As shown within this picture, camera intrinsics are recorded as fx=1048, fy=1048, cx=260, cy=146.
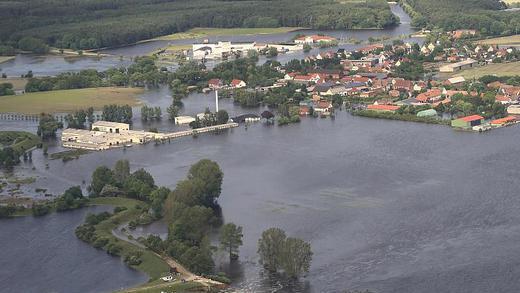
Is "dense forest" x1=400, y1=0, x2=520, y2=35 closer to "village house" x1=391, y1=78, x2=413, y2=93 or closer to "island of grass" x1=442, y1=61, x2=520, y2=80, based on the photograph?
"island of grass" x1=442, y1=61, x2=520, y2=80

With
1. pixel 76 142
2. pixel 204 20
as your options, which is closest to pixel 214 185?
pixel 76 142

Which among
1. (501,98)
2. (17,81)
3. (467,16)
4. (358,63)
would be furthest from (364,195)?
(467,16)

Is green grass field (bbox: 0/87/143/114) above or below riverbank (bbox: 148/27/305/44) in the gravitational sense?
below

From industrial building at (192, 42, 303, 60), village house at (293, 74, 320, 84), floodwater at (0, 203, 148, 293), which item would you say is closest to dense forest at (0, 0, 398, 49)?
industrial building at (192, 42, 303, 60)

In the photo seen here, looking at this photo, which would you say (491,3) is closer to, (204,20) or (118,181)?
(204,20)

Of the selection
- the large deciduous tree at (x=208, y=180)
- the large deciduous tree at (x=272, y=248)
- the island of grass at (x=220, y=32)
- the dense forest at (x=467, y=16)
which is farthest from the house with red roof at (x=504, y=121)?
the island of grass at (x=220, y=32)

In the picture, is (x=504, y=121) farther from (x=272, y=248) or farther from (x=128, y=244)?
(x=128, y=244)
